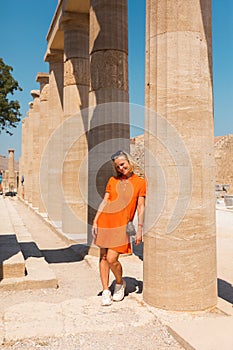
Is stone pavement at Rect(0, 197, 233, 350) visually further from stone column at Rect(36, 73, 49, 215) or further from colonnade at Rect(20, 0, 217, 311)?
stone column at Rect(36, 73, 49, 215)

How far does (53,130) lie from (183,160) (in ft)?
35.8

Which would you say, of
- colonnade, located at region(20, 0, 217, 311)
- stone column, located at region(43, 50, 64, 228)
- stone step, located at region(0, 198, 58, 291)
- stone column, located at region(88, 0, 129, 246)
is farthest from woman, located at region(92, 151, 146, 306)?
stone column, located at region(43, 50, 64, 228)

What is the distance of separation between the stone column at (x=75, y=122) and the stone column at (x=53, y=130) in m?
2.95

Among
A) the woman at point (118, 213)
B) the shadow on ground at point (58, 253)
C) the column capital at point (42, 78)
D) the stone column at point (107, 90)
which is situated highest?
the column capital at point (42, 78)

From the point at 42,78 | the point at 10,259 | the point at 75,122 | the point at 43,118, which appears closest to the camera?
the point at 10,259

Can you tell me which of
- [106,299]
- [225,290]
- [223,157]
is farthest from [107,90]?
[223,157]

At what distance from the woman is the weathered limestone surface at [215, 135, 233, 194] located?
32.5m

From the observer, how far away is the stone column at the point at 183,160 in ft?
13.9

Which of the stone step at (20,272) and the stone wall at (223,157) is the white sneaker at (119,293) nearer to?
the stone step at (20,272)

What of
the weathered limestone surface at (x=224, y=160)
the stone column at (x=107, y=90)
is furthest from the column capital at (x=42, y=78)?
the weathered limestone surface at (x=224, y=160)

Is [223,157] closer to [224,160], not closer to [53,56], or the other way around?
[224,160]

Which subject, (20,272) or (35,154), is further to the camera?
(35,154)

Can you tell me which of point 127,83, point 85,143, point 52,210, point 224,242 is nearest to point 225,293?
point 224,242

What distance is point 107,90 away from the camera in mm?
7922
